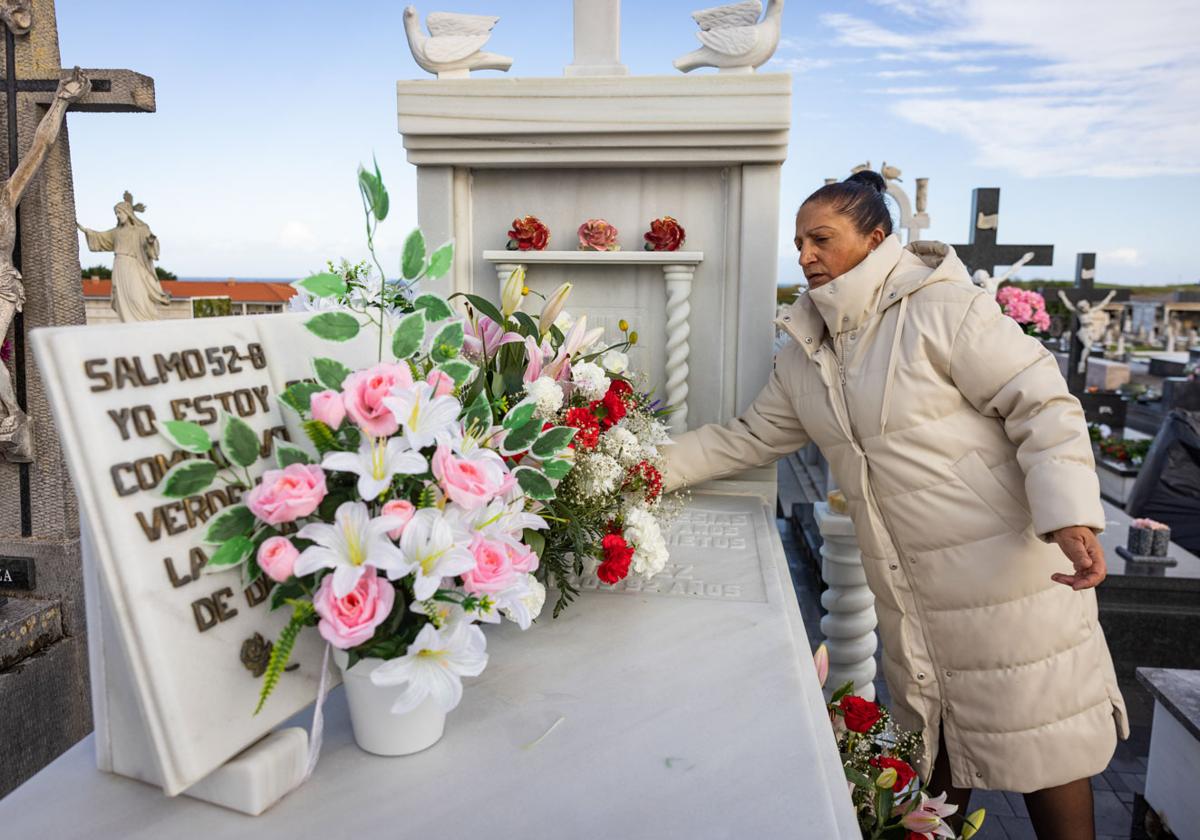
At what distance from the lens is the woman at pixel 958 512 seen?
1.83m

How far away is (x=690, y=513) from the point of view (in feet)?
7.89

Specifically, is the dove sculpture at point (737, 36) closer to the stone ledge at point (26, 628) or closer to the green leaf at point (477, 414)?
the green leaf at point (477, 414)

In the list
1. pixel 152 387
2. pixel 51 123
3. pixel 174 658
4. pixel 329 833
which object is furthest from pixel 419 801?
pixel 51 123

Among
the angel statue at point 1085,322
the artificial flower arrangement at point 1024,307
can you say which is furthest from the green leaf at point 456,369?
the angel statue at point 1085,322

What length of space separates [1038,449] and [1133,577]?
116 inches

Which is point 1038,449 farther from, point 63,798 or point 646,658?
point 63,798

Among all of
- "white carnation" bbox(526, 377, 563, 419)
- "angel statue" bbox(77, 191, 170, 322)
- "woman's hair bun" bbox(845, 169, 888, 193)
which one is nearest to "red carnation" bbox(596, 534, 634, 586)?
"white carnation" bbox(526, 377, 563, 419)

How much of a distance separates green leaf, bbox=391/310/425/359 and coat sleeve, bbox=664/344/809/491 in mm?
1250

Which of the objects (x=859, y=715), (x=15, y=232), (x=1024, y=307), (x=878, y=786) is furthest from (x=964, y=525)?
(x=15, y=232)

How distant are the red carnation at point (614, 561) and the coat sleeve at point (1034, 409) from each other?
0.88 metres

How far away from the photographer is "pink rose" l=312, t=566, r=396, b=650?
3.04 ft

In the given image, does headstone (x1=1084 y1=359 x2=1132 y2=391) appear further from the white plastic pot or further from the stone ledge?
the white plastic pot

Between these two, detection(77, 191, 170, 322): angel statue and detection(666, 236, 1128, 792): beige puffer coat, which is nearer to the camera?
detection(666, 236, 1128, 792): beige puffer coat

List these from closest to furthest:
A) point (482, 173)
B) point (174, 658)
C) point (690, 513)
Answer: point (174, 658), point (690, 513), point (482, 173)
